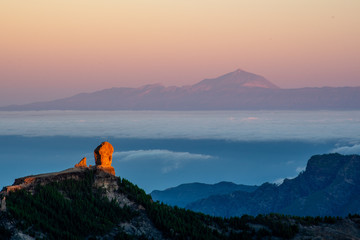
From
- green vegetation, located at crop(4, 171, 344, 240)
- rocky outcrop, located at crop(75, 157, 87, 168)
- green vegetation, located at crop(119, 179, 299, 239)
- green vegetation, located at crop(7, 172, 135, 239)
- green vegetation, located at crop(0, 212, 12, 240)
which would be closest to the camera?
green vegetation, located at crop(0, 212, 12, 240)

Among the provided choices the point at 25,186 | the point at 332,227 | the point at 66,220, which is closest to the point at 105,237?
the point at 66,220

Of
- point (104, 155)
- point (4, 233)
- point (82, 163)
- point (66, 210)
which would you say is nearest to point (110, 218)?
point (66, 210)

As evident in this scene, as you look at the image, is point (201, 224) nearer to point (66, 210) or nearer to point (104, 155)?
point (66, 210)

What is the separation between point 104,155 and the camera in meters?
89.7

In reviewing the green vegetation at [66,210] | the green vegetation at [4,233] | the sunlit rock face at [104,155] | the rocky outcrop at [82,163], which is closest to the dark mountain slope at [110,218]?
the green vegetation at [66,210]

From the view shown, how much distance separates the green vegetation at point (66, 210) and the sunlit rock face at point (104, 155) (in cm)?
501

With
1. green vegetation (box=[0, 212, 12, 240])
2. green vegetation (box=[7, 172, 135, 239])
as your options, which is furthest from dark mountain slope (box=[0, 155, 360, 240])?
green vegetation (box=[0, 212, 12, 240])

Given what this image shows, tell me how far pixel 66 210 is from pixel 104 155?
1739cm

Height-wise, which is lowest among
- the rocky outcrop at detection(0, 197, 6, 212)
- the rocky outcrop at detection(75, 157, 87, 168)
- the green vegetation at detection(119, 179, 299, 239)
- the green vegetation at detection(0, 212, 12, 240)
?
the green vegetation at detection(119, 179, 299, 239)

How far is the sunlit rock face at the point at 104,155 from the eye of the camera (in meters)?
89.0

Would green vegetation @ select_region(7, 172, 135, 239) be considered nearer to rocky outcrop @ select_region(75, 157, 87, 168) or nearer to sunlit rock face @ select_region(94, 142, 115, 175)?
rocky outcrop @ select_region(75, 157, 87, 168)

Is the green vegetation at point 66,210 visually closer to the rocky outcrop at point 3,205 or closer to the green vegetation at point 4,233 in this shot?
the rocky outcrop at point 3,205

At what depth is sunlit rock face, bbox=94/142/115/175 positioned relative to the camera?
89025 millimetres

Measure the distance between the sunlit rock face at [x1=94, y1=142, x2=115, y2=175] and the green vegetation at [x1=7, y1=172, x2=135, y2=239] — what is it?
501cm
